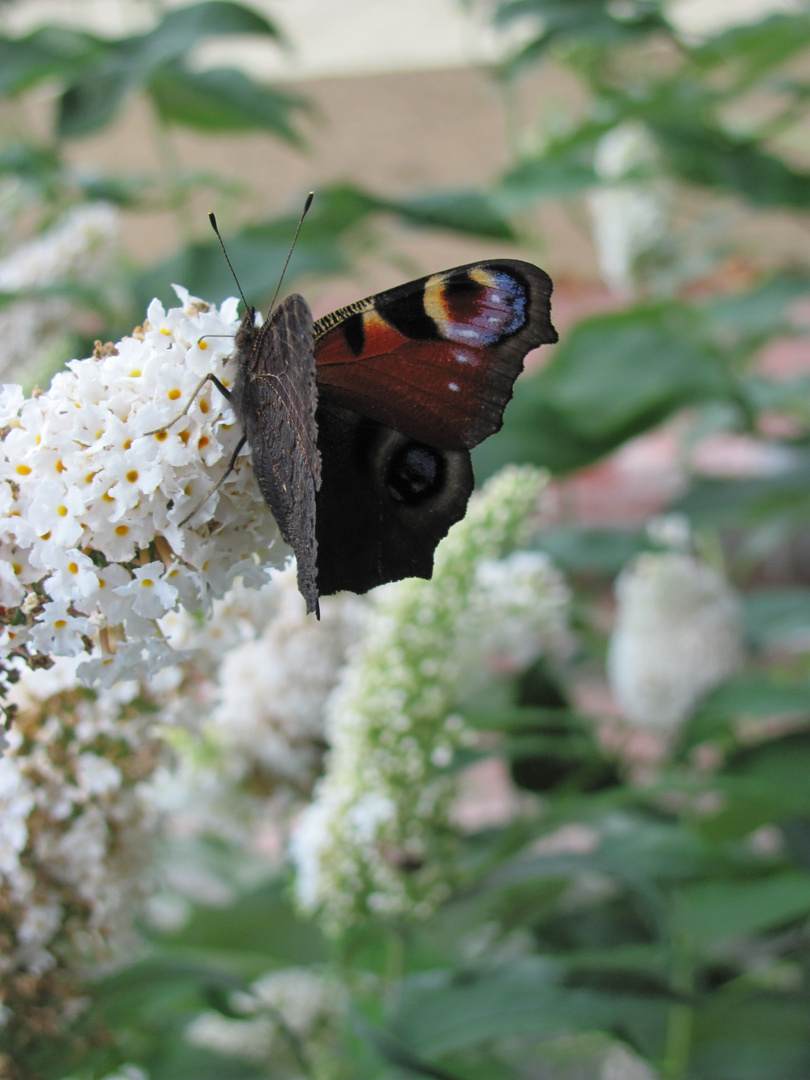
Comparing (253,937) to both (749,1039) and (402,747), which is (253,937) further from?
(749,1039)

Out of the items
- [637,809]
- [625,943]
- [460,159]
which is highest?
[460,159]

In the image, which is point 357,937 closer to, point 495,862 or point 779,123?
point 495,862

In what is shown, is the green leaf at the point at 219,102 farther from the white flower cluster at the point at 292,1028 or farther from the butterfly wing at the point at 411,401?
the white flower cluster at the point at 292,1028

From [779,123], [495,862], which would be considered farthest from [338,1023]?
[779,123]

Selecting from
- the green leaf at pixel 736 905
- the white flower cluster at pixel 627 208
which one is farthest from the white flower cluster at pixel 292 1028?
the white flower cluster at pixel 627 208

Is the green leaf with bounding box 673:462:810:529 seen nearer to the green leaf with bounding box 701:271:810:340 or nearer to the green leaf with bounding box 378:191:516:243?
the green leaf with bounding box 701:271:810:340

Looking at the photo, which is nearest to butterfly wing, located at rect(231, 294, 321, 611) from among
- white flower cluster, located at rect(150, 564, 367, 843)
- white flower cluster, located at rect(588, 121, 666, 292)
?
white flower cluster, located at rect(150, 564, 367, 843)
